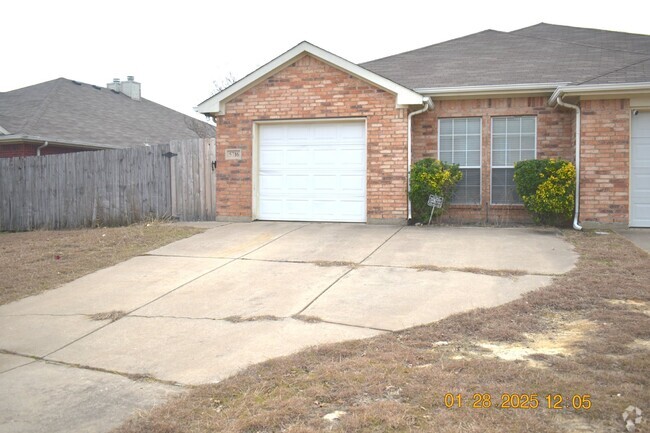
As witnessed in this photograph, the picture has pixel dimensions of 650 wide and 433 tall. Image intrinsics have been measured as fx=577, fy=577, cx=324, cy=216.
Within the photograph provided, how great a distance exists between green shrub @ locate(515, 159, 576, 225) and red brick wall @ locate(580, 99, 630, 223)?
13.4 inches

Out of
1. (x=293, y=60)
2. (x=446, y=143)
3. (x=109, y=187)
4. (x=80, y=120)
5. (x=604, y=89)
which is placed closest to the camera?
(x=604, y=89)

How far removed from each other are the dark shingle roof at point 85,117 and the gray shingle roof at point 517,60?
1040 centimetres

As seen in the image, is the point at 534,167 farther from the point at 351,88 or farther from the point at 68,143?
the point at 68,143

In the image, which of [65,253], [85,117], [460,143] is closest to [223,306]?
[65,253]

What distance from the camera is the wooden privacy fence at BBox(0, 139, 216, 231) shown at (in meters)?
14.1

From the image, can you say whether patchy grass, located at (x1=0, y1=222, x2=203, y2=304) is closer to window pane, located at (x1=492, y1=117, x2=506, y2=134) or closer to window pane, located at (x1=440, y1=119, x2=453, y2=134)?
window pane, located at (x1=440, y1=119, x2=453, y2=134)

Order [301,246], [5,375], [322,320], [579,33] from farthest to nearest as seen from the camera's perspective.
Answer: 1. [579,33]
2. [301,246]
3. [322,320]
4. [5,375]

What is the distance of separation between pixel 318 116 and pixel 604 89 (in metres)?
5.80

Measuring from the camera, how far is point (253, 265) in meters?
9.00

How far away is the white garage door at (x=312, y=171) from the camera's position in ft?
42.0

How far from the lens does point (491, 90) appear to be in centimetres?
1245

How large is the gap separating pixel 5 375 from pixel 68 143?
14889 mm

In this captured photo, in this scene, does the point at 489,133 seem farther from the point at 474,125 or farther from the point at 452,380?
the point at 452,380

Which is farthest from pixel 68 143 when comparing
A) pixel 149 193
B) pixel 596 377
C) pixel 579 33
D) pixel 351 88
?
pixel 596 377
